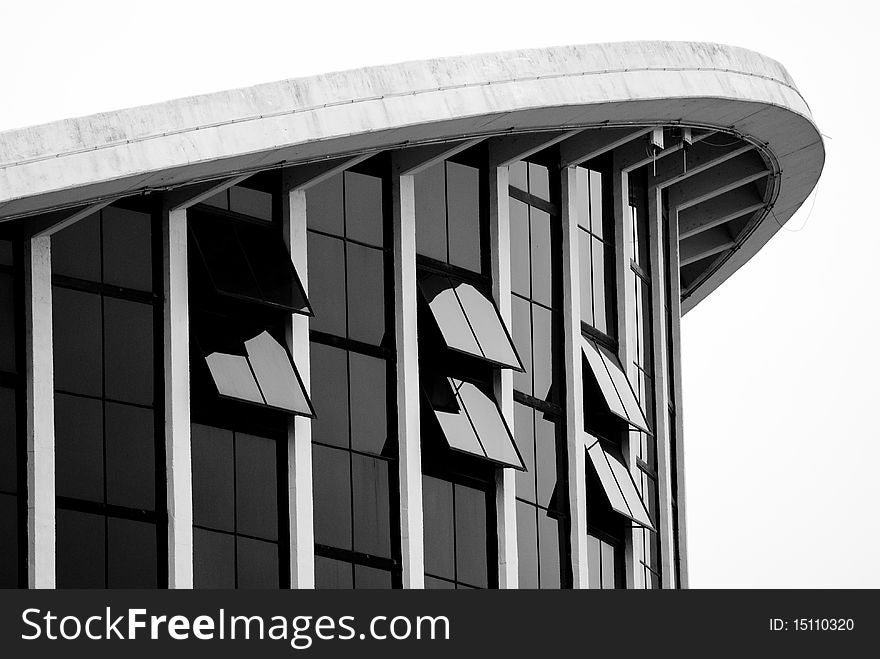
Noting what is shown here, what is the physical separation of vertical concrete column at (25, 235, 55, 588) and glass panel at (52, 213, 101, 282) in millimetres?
323

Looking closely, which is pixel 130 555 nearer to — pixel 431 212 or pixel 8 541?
pixel 8 541

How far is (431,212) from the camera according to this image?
32.4 metres

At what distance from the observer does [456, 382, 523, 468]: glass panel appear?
3206 centimetres

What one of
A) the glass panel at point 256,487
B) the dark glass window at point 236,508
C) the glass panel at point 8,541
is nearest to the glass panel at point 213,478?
the dark glass window at point 236,508

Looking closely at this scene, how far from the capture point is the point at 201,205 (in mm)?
29203

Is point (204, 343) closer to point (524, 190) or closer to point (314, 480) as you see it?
point (314, 480)

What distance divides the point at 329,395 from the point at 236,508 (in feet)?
8.09

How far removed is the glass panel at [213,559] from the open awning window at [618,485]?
8.52m

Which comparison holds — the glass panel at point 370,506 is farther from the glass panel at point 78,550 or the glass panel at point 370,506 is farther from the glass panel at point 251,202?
the glass panel at point 78,550

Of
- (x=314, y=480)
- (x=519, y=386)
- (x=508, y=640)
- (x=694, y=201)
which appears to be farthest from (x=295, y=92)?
(x=694, y=201)

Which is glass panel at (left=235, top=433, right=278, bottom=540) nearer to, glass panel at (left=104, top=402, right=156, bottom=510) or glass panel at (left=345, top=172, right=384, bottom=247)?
glass panel at (left=104, top=402, right=156, bottom=510)

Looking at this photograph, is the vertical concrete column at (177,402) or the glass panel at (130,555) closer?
the glass panel at (130,555)

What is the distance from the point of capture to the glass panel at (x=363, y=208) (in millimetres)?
31000

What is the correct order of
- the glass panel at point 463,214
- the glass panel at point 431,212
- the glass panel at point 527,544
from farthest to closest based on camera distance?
the glass panel at point 527,544
the glass panel at point 463,214
the glass panel at point 431,212
